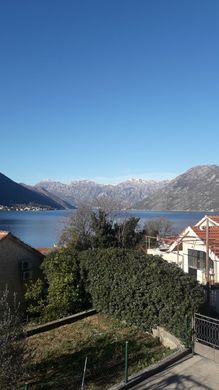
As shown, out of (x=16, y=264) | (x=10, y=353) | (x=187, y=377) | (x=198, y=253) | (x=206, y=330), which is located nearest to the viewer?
(x=10, y=353)

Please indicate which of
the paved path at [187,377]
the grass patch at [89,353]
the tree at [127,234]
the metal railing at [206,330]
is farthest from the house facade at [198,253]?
the paved path at [187,377]

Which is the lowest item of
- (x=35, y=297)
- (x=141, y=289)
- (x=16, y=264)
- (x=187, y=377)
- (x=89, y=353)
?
(x=89, y=353)

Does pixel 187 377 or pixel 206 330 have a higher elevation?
pixel 206 330

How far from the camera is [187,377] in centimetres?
1246

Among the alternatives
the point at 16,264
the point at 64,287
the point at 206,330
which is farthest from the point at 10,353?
the point at 16,264

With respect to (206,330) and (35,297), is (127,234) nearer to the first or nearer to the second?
(35,297)

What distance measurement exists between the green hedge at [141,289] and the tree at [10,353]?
221 inches

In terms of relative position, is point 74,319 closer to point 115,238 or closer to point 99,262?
point 99,262

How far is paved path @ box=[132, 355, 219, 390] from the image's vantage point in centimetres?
1192

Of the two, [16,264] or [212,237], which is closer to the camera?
[16,264]

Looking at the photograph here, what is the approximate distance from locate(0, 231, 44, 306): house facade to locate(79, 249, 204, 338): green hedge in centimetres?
360

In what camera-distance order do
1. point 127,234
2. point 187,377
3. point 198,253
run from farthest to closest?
point 127,234 → point 198,253 → point 187,377

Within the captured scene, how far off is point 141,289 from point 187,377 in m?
5.16

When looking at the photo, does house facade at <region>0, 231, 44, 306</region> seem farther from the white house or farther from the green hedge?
the white house
